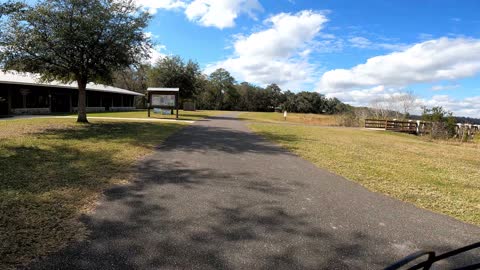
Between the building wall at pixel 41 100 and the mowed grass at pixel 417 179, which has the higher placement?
the building wall at pixel 41 100

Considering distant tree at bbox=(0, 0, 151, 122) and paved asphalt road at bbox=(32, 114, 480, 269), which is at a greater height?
distant tree at bbox=(0, 0, 151, 122)

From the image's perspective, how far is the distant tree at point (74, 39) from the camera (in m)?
14.1

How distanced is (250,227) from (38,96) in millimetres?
28822

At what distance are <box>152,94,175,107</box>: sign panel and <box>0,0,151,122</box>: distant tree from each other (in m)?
8.78

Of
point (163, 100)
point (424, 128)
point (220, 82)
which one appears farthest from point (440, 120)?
point (220, 82)

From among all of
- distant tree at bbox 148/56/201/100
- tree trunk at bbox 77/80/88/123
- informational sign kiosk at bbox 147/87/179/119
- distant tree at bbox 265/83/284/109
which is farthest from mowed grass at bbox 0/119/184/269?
distant tree at bbox 265/83/284/109

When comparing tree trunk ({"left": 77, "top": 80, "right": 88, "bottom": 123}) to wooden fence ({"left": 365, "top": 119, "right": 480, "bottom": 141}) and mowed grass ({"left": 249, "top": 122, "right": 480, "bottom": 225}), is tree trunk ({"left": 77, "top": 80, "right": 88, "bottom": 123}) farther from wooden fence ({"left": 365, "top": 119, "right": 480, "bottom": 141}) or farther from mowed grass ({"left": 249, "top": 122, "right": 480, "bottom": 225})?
wooden fence ({"left": 365, "top": 119, "right": 480, "bottom": 141})

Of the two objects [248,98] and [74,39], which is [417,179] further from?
[248,98]

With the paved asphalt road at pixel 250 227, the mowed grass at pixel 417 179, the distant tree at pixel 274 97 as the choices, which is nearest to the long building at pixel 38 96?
the paved asphalt road at pixel 250 227

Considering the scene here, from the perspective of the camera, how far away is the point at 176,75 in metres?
34.1

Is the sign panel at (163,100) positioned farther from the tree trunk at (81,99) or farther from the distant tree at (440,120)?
the distant tree at (440,120)

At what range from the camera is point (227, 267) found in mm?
3080

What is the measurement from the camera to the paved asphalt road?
10.6 ft

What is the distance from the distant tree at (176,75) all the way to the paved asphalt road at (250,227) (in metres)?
28.6
